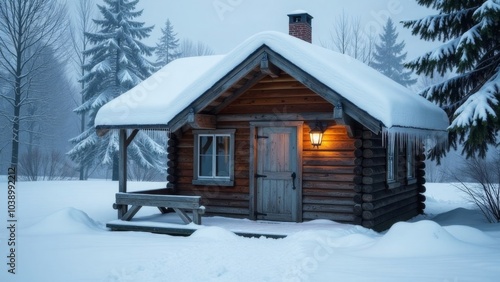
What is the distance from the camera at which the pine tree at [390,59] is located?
43.0 metres

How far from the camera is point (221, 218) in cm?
1246

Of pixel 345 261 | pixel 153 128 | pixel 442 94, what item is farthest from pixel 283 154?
pixel 442 94

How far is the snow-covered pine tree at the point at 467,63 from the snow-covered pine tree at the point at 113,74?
1916 cm

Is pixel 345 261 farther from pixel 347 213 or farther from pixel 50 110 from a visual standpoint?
pixel 50 110

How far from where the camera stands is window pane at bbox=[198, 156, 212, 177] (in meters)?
13.0

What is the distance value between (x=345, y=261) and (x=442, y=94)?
862 centimetres

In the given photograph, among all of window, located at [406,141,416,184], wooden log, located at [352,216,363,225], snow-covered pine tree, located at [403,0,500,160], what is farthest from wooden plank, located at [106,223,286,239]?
window, located at [406,141,416,184]

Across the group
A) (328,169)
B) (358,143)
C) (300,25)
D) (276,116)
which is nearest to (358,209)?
(328,169)

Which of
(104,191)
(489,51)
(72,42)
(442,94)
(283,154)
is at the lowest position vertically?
(104,191)

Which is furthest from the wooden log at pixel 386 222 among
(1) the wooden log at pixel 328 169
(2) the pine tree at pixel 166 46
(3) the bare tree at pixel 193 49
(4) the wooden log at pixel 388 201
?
(3) the bare tree at pixel 193 49

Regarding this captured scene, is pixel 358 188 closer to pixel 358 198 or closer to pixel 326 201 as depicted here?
pixel 358 198

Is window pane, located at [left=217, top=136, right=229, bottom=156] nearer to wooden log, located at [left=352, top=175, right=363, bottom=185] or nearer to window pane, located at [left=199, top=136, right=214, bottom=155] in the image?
window pane, located at [left=199, top=136, right=214, bottom=155]

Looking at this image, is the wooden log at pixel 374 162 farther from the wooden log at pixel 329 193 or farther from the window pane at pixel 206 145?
the window pane at pixel 206 145

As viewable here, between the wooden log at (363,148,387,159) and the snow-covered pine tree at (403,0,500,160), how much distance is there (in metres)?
1.80
